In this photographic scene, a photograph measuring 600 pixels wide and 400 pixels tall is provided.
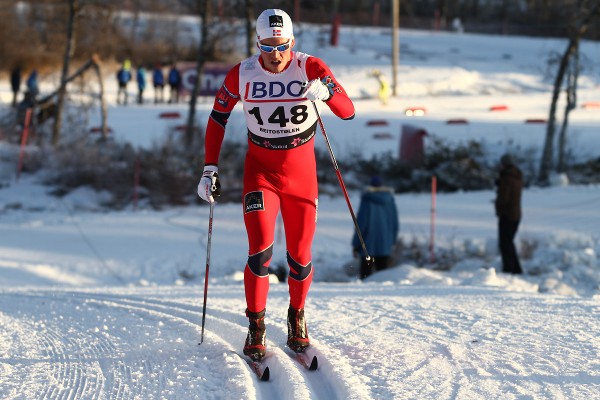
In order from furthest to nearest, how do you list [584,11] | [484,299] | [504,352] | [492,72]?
[492,72]
[584,11]
[484,299]
[504,352]

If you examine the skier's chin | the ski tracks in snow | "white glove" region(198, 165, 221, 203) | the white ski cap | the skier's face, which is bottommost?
the ski tracks in snow

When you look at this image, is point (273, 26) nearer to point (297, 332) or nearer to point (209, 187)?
point (209, 187)

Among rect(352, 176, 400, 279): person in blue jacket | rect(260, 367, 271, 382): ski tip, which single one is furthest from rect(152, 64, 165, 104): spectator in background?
rect(260, 367, 271, 382): ski tip

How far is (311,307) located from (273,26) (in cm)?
247

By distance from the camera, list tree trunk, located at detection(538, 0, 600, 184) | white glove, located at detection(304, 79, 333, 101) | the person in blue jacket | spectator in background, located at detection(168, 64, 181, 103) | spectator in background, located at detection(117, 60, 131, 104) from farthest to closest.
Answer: spectator in background, located at detection(168, 64, 181, 103)
spectator in background, located at detection(117, 60, 131, 104)
tree trunk, located at detection(538, 0, 600, 184)
the person in blue jacket
white glove, located at detection(304, 79, 333, 101)

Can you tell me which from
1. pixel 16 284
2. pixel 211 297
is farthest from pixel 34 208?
pixel 211 297

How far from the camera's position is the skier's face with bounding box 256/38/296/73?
17.6ft

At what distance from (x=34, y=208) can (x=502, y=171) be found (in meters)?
8.96

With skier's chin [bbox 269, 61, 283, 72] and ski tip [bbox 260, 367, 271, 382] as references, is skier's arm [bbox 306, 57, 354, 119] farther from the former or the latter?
ski tip [bbox 260, 367, 271, 382]

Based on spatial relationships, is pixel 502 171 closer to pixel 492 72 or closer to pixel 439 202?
pixel 439 202

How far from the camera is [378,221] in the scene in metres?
12.0

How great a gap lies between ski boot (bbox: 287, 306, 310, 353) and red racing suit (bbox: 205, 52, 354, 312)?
0.19ft

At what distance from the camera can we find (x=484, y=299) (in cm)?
718

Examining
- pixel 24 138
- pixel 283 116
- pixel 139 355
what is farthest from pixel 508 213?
pixel 24 138
